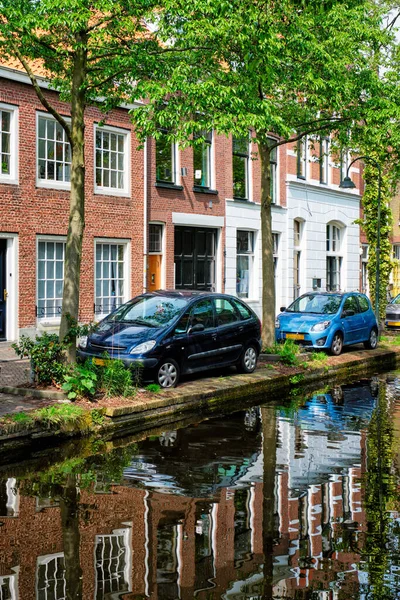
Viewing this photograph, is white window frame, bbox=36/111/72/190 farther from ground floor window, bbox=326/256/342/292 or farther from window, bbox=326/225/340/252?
ground floor window, bbox=326/256/342/292

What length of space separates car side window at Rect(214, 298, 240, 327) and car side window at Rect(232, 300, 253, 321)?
0.47 feet

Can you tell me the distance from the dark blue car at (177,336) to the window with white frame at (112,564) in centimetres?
633

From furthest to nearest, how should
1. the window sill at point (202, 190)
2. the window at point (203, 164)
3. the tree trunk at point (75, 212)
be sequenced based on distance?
1. the window at point (203, 164)
2. the window sill at point (202, 190)
3. the tree trunk at point (75, 212)

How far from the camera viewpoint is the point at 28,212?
19.5 m

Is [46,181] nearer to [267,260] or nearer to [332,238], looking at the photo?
[267,260]

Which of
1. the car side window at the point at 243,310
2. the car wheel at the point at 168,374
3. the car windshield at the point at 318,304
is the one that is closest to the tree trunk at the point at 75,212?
the car wheel at the point at 168,374

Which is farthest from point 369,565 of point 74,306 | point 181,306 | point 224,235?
point 224,235

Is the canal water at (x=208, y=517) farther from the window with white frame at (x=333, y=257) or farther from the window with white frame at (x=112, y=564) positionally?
the window with white frame at (x=333, y=257)

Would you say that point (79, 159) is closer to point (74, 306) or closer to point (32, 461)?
point (74, 306)

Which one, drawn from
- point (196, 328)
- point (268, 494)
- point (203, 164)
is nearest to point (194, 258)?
point (203, 164)

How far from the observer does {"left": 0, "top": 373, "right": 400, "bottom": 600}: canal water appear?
211 inches

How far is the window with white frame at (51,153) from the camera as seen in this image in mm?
19969

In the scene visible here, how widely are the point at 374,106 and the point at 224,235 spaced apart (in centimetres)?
1041

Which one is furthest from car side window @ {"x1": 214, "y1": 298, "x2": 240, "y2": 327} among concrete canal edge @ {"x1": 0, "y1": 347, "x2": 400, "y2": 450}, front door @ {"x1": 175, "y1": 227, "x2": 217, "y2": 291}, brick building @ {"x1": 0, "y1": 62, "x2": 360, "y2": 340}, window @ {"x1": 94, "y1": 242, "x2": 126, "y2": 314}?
front door @ {"x1": 175, "y1": 227, "x2": 217, "y2": 291}
